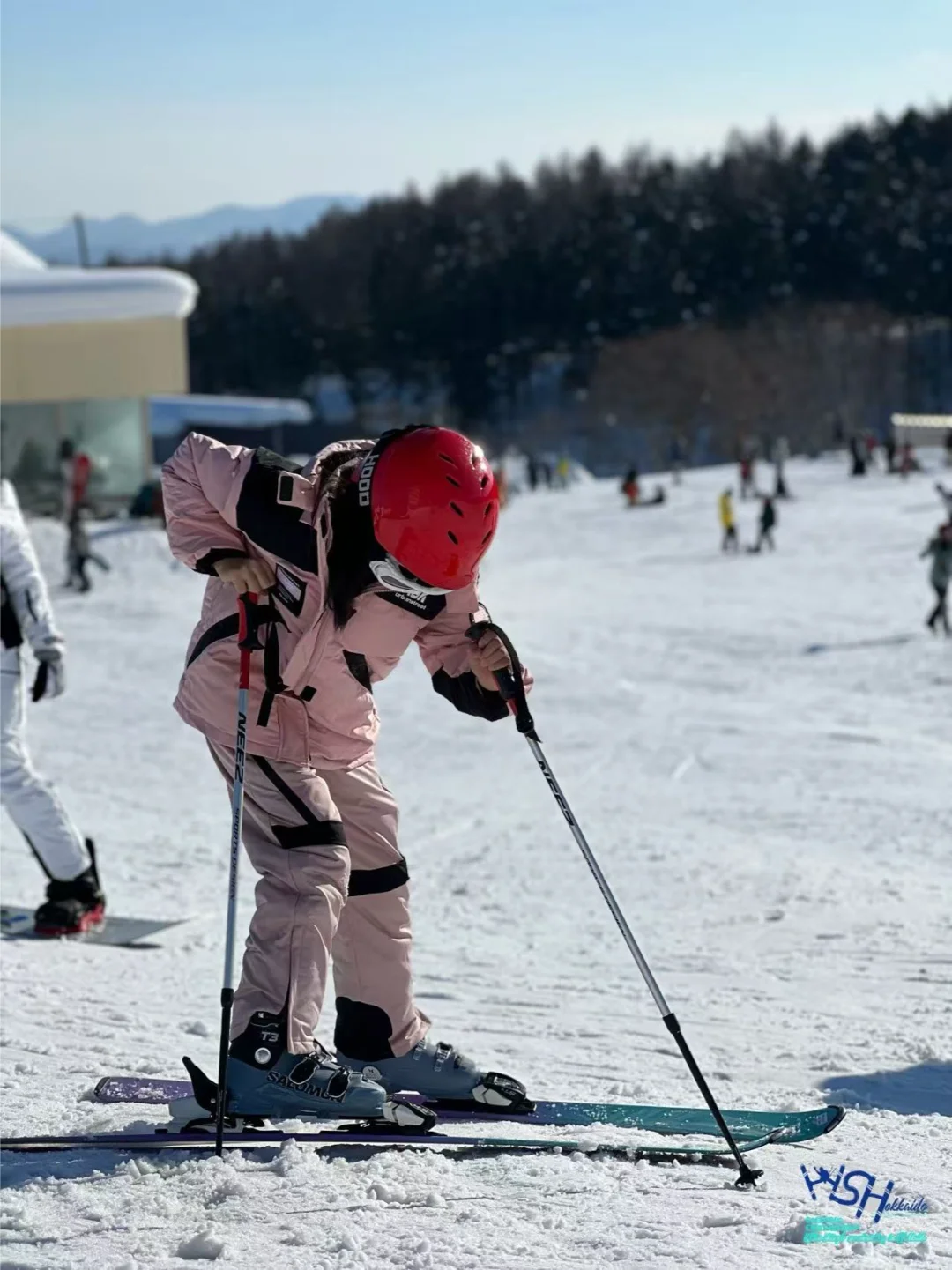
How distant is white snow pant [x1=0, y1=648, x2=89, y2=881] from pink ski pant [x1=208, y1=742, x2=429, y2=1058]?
217 cm

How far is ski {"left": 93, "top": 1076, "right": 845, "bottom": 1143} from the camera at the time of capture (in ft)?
11.0

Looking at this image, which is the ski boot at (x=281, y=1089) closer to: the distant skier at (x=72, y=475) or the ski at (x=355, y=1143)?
the ski at (x=355, y=1143)

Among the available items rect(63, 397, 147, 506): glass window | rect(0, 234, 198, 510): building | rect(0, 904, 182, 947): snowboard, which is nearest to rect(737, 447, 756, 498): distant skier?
rect(0, 234, 198, 510): building

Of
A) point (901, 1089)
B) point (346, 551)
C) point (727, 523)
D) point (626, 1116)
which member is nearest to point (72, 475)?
point (727, 523)

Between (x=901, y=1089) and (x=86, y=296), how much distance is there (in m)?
24.1

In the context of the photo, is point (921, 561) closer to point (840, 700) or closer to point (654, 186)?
point (840, 700)

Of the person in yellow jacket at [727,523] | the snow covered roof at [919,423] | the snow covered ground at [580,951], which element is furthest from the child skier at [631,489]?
the snow covered ground at [580,951]

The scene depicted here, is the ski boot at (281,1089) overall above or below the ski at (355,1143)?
above

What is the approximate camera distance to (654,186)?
3413 inches

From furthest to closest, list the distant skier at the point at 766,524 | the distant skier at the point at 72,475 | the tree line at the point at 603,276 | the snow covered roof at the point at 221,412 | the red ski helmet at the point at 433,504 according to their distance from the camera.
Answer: the tree line at the point at 603,276, the snow covered roof at the point at 221,412, the distant skier at the point at 766,524, the distant skier at the point at 72,475, the red ski helmet at the point at 433,504

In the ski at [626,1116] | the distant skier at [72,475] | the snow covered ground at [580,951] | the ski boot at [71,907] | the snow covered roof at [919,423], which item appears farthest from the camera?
the snow covered roof at [919,423]

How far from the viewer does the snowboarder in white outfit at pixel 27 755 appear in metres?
5.38

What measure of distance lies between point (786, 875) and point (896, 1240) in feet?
13.6

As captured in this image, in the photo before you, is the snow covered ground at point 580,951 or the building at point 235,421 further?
the building at point 235,421
